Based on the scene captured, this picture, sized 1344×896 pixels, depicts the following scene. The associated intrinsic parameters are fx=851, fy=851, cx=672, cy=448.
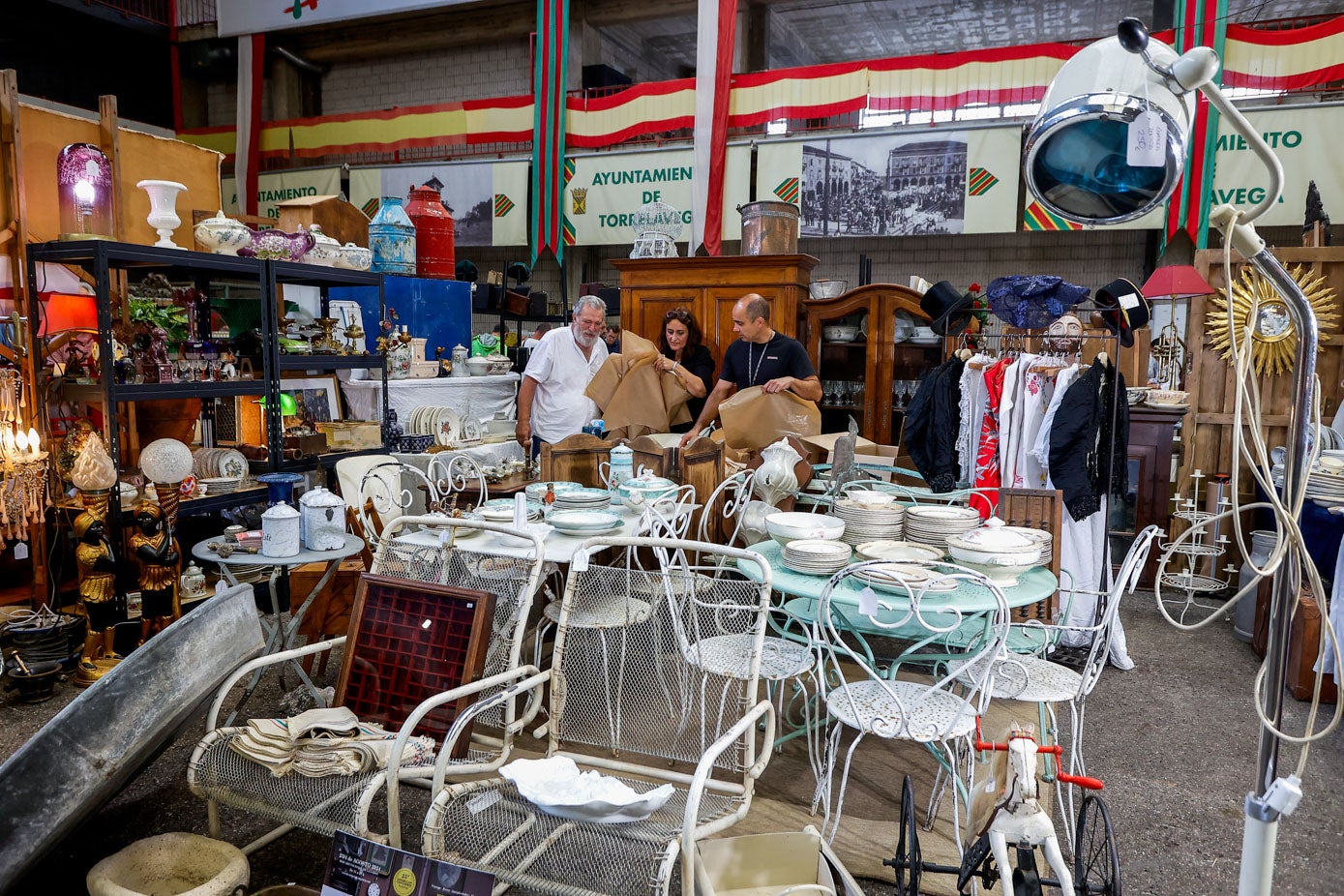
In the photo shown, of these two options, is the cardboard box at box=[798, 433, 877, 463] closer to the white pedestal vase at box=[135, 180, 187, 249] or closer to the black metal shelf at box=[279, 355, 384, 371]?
the black metal shelf at box=[279, 355, 384, 371]

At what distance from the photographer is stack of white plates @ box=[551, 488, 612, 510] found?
3594mm

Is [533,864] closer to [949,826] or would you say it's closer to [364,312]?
[949,826]

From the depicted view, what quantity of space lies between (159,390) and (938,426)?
153 inches

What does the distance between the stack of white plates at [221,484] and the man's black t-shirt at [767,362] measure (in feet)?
9.09

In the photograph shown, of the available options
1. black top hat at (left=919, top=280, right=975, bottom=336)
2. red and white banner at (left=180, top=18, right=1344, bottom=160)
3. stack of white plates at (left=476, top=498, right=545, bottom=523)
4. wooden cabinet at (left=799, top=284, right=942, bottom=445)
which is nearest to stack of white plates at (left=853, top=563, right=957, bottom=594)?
stack of white plates at (left=476, top=498, right=545, bottom=523)

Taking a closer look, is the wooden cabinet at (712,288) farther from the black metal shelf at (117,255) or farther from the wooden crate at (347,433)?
the black metal shelf at (117,255)

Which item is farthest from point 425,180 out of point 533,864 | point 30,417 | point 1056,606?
point 533,864

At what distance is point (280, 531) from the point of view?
10.9ft

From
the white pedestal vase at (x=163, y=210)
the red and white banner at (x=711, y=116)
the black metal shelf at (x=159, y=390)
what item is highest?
the red and white banner at (x=711, y=116)

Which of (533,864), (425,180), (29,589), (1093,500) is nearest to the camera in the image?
(533,864)

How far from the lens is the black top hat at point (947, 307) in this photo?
4621mm

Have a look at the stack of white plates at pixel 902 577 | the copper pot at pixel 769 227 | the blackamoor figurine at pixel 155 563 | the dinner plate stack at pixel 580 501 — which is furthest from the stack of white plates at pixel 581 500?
the copper pot at pixel 769 227

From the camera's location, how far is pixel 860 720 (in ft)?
7.74

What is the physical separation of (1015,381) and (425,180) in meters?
8.43
